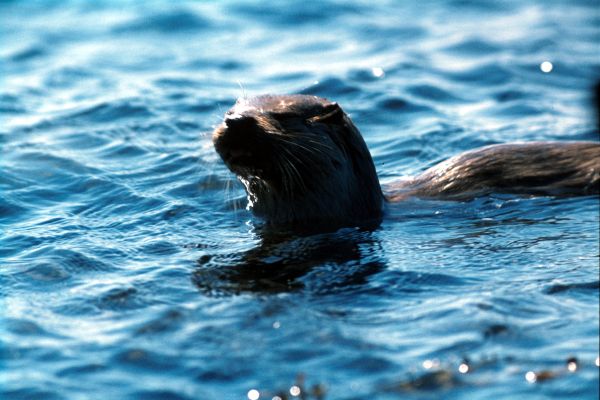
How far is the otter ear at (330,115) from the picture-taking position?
700 cm

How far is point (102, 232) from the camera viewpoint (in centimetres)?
707

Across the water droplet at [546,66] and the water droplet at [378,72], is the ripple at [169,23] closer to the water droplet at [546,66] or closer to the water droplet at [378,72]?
the water droplet at [378,72]

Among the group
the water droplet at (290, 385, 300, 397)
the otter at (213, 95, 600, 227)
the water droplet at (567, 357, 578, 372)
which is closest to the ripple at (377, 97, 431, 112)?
the otter at (213, 95, 600, 227)

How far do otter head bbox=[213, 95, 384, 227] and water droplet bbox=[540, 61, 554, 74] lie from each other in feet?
19.1

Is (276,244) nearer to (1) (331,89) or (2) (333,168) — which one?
(2) (333,168)

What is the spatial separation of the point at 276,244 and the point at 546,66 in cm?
689

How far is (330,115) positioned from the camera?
7.01m

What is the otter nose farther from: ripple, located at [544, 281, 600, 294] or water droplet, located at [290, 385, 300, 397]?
water droplet, located at [290, 385, 300, 397]

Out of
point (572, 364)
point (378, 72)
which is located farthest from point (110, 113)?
point (572, 364)

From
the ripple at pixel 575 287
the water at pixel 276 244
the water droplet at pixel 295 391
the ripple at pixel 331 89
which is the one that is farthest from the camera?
the ripple at pixel 331 89

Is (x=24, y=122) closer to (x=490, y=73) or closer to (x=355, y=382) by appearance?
(x=490, y=73)

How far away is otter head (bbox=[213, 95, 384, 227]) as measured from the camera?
680 cm

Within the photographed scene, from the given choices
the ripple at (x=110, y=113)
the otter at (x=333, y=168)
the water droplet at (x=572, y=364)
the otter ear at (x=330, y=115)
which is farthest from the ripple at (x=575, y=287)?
the ripple at (x=110, y=113)

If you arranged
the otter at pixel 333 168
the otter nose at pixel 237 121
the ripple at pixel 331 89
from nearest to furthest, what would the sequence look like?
the otter nose at pixel 237 121 → the otter at pixel 333 168 → the ripple at pixel 331 89
